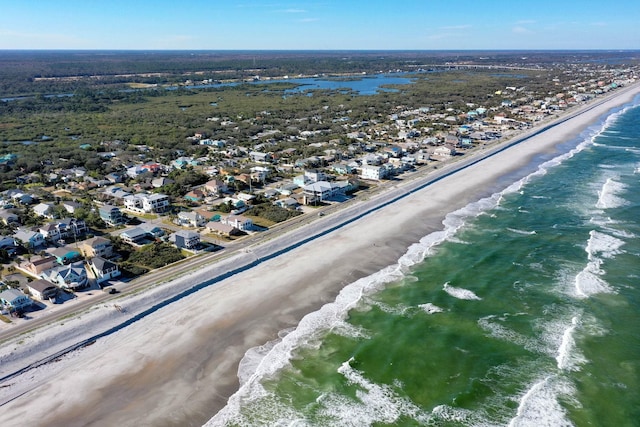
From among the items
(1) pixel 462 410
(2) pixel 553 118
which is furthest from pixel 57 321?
(2) pixel 553 118

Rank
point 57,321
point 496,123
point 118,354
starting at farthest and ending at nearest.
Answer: point 496,123
point 57,321
point 118,354

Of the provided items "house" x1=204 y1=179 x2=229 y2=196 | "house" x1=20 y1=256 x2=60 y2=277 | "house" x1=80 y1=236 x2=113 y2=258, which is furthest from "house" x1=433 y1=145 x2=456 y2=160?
"house" x1=20 y1=256 x2=60 y2=277

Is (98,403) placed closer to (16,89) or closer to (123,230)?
(123,230)

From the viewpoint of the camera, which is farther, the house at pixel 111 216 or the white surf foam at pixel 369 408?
the house at pixel 111 216

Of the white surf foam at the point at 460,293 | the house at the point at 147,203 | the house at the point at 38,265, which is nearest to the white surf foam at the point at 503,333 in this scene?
the white surf foam at the point at 460,293

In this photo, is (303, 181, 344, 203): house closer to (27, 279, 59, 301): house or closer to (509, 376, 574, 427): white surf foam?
(27, 279, 59, 301): house

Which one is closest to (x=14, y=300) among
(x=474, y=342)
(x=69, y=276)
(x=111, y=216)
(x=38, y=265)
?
(x=69, y=276)

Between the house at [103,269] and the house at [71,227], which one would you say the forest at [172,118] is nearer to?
the house at [71,227]
